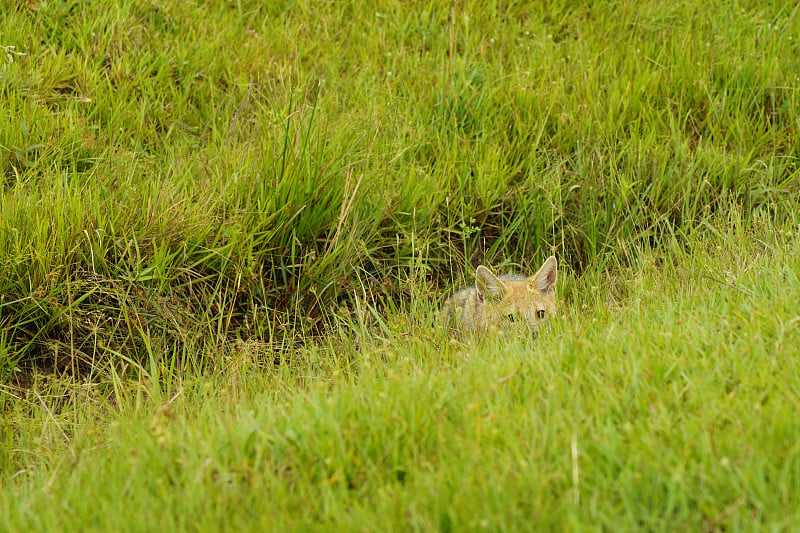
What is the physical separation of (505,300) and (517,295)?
11 cm

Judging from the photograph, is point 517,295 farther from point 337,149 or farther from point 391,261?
point 337,149

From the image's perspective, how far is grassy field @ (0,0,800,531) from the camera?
107 inches

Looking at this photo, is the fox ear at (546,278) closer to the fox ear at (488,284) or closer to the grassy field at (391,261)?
the grassy field at (391,261)

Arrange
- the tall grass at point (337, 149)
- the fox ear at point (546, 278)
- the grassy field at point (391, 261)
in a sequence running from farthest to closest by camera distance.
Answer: the fox ear at point (546, 278)
the tall grass at point (337, 149)
the grassy field at point (391, 261)

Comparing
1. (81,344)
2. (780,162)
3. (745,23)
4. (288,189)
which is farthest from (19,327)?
(745,23)

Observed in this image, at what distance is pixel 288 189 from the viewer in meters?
4.99

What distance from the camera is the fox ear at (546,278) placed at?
5258 mm

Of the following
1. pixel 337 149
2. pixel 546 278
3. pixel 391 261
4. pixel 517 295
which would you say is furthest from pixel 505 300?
pixel 337 149

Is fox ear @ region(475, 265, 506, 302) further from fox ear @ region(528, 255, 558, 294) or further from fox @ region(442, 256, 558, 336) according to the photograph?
fox ear @ region(528, 255, 558, 294)

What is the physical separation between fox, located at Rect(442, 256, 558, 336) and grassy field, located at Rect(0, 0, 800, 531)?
126 mm

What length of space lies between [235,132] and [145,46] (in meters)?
1.14

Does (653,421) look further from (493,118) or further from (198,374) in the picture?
(493,118)

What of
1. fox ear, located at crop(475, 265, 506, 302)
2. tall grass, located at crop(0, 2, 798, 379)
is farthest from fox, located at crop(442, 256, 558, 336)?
tall grass, located at crop(0, 2, 798, 379)

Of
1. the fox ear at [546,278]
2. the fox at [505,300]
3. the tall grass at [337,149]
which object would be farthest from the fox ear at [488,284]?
the tall grass at [337,149]
